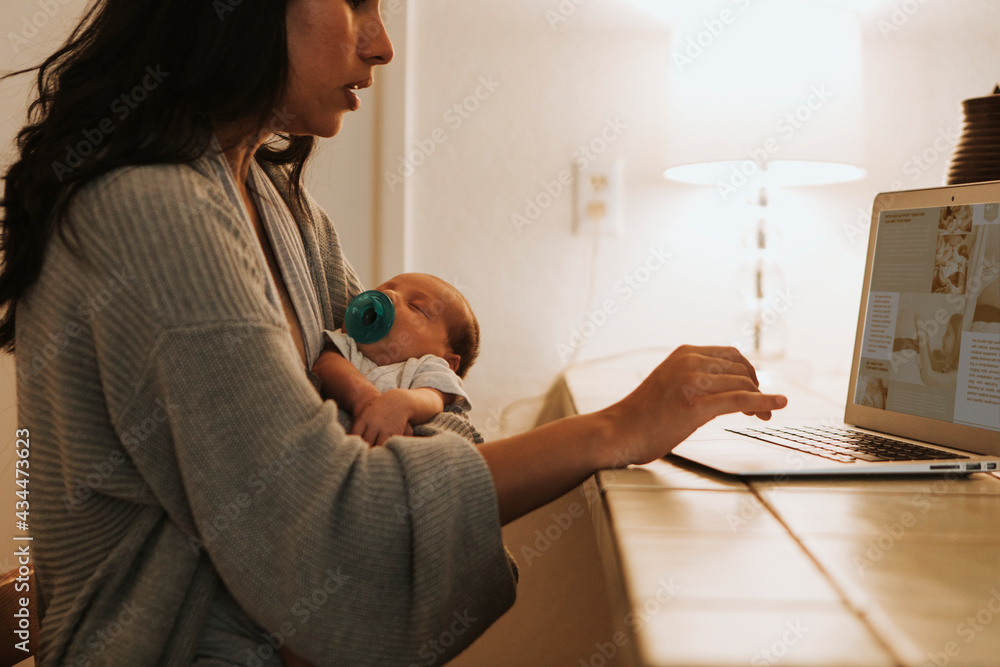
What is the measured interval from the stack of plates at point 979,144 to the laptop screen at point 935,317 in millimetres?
146

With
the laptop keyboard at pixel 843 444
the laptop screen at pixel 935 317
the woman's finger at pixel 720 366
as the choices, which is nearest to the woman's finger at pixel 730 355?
the woman's finger at pixel 720 366

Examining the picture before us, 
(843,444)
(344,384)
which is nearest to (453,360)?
(344,384)

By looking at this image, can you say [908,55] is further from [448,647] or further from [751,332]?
[448,647]

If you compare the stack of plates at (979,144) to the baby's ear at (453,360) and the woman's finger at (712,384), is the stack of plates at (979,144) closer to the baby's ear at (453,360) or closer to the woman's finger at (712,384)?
the woman's finger at (712,384)

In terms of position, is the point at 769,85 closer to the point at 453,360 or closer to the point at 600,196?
the point at 600,196

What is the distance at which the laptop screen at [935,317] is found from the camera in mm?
841

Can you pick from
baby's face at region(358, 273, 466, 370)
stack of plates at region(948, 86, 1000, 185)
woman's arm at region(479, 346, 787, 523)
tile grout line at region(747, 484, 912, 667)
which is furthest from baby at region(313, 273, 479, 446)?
stack of plates at region(948, 86, 1000, 185)

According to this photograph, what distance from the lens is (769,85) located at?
1.42 metres

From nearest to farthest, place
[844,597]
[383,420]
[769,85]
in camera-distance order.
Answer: [844,597] → [383,420] → [769,85]

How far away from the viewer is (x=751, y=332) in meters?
1.69

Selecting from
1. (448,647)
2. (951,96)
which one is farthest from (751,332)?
(448,647)

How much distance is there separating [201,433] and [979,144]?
3.34 ft

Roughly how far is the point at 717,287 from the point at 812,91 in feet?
1.49

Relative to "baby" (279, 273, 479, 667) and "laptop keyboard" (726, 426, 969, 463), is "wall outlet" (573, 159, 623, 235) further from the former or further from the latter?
"laptop keyboard" (726, 426, 969, 463)
